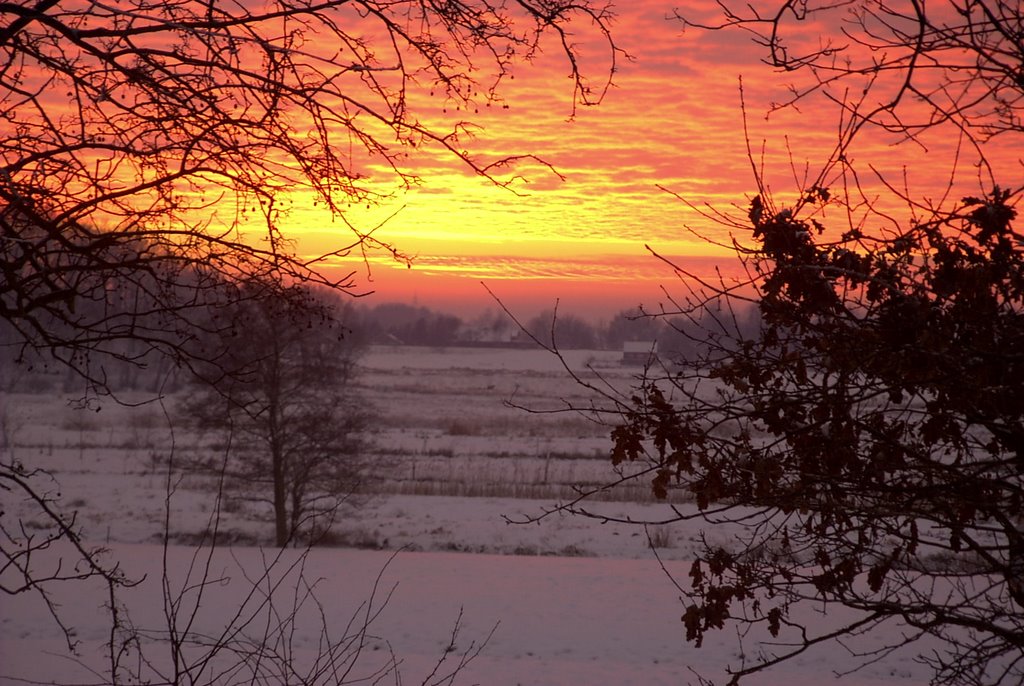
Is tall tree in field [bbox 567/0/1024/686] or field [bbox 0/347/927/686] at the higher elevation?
tall tree in field [bbox 567/0/1024/686]

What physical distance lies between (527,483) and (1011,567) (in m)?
21.5

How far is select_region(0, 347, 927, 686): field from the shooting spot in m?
11.0

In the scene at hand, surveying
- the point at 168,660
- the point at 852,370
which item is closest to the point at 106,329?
the point at 852,370

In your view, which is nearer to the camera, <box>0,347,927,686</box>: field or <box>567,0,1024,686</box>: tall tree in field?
<box>567,0,1024,686</box>: tall tree in field

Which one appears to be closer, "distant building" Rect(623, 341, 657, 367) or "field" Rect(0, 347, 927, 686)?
"distant building" Rect(623, 341, 657, 367)

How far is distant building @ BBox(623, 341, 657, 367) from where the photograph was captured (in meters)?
4.07

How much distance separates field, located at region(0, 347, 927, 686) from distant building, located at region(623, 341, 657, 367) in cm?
33

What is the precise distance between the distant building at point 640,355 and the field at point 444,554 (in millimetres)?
331

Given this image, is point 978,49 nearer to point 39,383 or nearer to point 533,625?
point 533,625

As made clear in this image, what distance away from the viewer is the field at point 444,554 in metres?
11.0

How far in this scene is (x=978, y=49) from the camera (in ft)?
10.8

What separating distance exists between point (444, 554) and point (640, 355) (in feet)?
59.0

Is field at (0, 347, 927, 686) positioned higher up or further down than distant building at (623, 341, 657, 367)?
further down

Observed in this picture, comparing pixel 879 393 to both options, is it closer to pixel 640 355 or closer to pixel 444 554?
pixel 444 554
